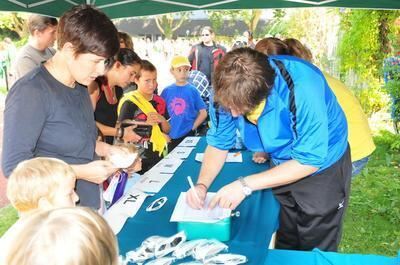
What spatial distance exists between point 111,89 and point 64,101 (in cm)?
122

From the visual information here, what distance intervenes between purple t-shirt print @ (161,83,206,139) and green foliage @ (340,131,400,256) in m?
1.52

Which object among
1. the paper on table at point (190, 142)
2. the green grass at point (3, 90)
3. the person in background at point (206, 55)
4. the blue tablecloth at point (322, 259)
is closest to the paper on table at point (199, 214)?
the blue tablecloth at point (322, 259)

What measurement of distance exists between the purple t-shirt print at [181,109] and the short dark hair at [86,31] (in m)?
2.16

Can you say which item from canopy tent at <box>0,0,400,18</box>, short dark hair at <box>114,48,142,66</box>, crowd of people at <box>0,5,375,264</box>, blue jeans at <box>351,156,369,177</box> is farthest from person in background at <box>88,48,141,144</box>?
canopy tent at <box>0,0,400,18</box>

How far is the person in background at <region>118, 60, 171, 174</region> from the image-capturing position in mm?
3043

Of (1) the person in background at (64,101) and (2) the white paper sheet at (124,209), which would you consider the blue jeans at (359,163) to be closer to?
(2) the white paper sheet at (124,209)

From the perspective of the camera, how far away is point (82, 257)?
0.73 metres

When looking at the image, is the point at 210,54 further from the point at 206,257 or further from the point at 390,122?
the point at 206,257

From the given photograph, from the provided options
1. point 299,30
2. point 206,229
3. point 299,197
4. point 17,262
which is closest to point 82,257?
point 17,262

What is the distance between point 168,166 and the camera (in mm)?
2461

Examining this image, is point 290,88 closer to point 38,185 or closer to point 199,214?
point 199,214

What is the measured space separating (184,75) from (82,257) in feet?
10.2

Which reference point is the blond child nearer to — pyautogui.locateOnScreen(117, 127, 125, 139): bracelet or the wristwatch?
the wristwatch

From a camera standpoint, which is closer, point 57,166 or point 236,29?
point 57,166
